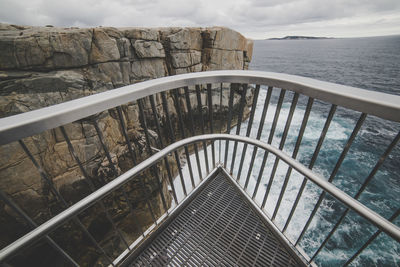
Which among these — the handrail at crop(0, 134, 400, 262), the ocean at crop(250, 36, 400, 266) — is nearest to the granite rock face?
the handrail at crop(0, 134, 400, 262)

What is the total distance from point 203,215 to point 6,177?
9.55 metres

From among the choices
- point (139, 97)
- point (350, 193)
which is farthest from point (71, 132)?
point (350, 193)

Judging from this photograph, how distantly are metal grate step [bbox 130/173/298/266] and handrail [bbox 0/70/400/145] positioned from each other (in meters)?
1.84

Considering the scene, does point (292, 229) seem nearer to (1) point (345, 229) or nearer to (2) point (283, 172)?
(1) point (345, 229)

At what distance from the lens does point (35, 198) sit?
25.3 ft

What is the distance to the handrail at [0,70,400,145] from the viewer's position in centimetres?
95

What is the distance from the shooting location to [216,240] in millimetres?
2180

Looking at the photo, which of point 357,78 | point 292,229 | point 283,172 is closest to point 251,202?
point 292,229

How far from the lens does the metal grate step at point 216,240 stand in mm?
1986

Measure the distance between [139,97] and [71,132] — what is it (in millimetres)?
10062

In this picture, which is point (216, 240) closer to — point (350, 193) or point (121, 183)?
point (121, 183)

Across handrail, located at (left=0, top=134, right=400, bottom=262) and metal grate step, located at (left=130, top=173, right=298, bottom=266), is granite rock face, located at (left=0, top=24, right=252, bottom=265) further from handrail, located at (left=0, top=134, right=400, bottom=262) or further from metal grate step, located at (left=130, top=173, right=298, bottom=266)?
handrail, located at (left=0, top=134, right=400, bottom=262)

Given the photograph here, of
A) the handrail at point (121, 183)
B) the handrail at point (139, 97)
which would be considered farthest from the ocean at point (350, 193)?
the handrail at point (139, 97)

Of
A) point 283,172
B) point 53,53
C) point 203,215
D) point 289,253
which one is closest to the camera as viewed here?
point 289,253
